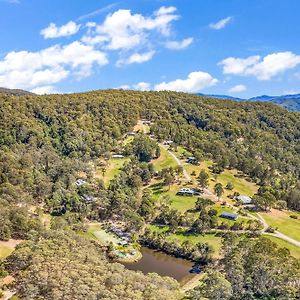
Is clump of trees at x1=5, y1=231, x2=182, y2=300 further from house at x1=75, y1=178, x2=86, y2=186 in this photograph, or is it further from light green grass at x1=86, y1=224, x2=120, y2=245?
house at x1=75, y1=178, x2=86, y2=186

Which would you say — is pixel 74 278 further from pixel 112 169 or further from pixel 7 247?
pixel 112 169

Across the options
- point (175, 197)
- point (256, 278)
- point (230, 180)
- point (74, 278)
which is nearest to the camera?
point (74, 278)

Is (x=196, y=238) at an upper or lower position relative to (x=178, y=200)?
lower

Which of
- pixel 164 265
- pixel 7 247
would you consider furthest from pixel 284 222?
pixel 7 247

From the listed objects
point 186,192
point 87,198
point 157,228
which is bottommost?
point 157,228

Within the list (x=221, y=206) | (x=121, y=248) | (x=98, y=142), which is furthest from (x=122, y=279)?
(x=98, y=142)

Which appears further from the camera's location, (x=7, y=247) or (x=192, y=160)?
(x=192, y=160)
